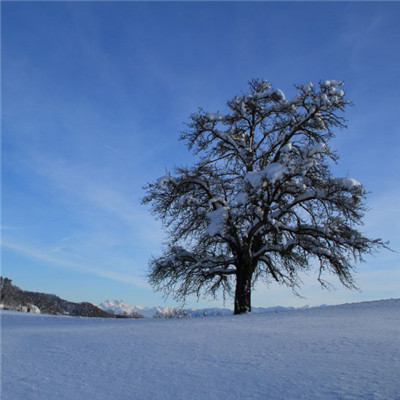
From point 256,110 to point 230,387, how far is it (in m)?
13.3

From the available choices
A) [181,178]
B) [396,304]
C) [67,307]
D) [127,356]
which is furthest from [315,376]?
[67,307]

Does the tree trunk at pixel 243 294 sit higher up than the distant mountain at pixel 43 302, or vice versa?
the distant mountain at pixel 43 302

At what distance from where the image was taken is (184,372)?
15.9 ft

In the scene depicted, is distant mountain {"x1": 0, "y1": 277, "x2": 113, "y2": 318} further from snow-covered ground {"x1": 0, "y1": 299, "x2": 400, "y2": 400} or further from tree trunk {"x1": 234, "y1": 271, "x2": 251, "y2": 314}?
snow-covered ground {"x1": 0, "y1": 299, "x2": 400, "y2": 400}

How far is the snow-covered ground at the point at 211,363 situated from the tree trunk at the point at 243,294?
18.4 ft

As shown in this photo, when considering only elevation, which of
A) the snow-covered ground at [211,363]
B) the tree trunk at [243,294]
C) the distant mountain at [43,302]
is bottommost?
the snow-covered ground at [211,363]

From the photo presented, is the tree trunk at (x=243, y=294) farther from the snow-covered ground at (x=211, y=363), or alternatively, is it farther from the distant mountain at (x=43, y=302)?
the distant mountain at (x=43, y=302)

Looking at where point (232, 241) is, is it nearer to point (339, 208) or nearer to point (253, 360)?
point (339, 208)

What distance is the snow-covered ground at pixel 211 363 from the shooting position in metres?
4.16

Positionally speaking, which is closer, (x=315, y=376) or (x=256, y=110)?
(x=315, y=376)

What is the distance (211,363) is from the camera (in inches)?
203

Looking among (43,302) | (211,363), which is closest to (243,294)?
(211,363)

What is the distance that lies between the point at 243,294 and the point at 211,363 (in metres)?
8.86

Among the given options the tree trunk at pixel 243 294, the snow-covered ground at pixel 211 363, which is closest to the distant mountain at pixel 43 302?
the tree trunk at pixel 243 294
